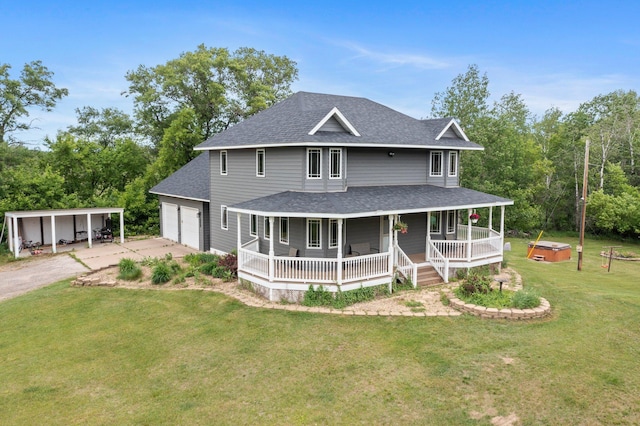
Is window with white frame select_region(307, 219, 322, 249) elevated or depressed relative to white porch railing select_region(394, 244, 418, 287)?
elevated

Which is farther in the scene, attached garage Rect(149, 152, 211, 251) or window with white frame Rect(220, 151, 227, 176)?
attached garage Rect(149, 152, 211, 251)

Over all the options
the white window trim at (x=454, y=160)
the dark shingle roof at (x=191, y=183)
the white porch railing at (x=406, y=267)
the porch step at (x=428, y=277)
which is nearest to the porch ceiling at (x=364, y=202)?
the white window trim at (x=454, y=160)

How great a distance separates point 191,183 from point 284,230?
9.68 meters

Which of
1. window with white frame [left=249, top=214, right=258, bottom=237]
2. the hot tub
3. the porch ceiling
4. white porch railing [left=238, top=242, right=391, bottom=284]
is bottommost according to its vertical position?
the hot tub

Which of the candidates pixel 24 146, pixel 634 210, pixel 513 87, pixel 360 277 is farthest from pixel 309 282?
pixel 513 87

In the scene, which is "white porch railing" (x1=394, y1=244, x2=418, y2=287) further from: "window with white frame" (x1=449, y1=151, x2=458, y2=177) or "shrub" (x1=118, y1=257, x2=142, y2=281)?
"shrub" (x1=118, y1=257, x2=142, y2=281)

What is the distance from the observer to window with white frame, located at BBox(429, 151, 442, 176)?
19.0 metres

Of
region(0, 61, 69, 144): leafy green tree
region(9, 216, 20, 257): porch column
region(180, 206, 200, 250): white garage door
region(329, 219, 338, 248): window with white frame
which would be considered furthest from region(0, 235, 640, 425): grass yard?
region(0, 61, 69, 144): leafy green tree

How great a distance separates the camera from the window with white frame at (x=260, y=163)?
17217mm

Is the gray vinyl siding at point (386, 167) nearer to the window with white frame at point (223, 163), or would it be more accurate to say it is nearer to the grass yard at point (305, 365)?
the window with white frame at point (223, 163)

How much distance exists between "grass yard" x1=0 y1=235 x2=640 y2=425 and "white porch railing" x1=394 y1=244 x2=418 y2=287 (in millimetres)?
3195

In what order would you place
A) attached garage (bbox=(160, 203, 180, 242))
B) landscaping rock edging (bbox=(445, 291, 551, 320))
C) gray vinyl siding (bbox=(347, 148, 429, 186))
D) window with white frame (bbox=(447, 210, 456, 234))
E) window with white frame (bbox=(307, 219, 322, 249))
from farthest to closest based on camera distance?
1. attached garage (bbox=(160, 203, 180, 242))
2. window with white frame (bbox=(447, 210, 456, 234))
3. gray vinyl siding (bbox=(347, 148, 429, 186))
4. window with white frame (bbox=(307, 219, 322, 249))
5. landscaping rock edging (bbox=(445, 291, 551, 320))

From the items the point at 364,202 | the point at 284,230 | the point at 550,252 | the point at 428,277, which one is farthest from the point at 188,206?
the point at 550,252

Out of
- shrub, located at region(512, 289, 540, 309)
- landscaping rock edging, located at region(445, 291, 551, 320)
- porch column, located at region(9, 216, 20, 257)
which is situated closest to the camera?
landscaping rock edging, located at region(445, 291, 551, 320)
